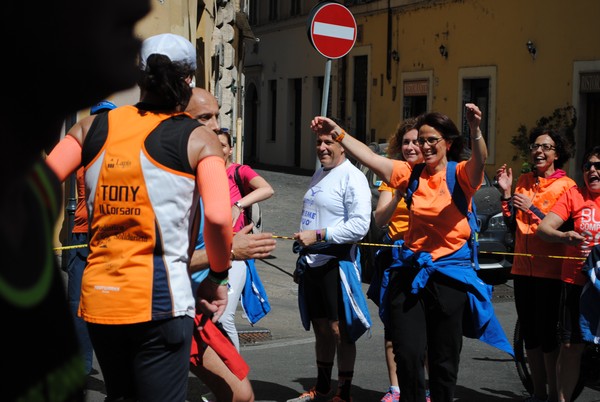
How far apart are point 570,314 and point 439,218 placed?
121cm

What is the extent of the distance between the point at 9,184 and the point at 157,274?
234 centimetres

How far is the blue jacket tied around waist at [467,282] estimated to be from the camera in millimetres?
5547

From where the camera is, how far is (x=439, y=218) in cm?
561

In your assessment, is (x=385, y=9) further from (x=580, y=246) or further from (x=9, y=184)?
(x=9, y=184)

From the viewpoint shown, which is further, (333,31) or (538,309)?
(333,31)

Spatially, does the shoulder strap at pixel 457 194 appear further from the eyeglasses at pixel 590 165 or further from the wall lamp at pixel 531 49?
the wall lamp at pixel 531 49

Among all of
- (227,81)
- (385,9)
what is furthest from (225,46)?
(385,9)

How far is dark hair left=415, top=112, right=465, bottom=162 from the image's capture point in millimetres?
5797

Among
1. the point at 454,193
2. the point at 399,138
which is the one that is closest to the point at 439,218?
the point at 454,193

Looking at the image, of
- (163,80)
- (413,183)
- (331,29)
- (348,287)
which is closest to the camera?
(163,80)

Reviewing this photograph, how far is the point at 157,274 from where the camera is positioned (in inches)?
136

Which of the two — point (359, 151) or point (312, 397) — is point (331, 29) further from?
point (359, 151)

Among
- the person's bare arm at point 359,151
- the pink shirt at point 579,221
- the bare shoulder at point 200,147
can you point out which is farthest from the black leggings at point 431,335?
the bare shoulder at point 200,147

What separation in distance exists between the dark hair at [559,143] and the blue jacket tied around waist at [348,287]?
56.3 inches
